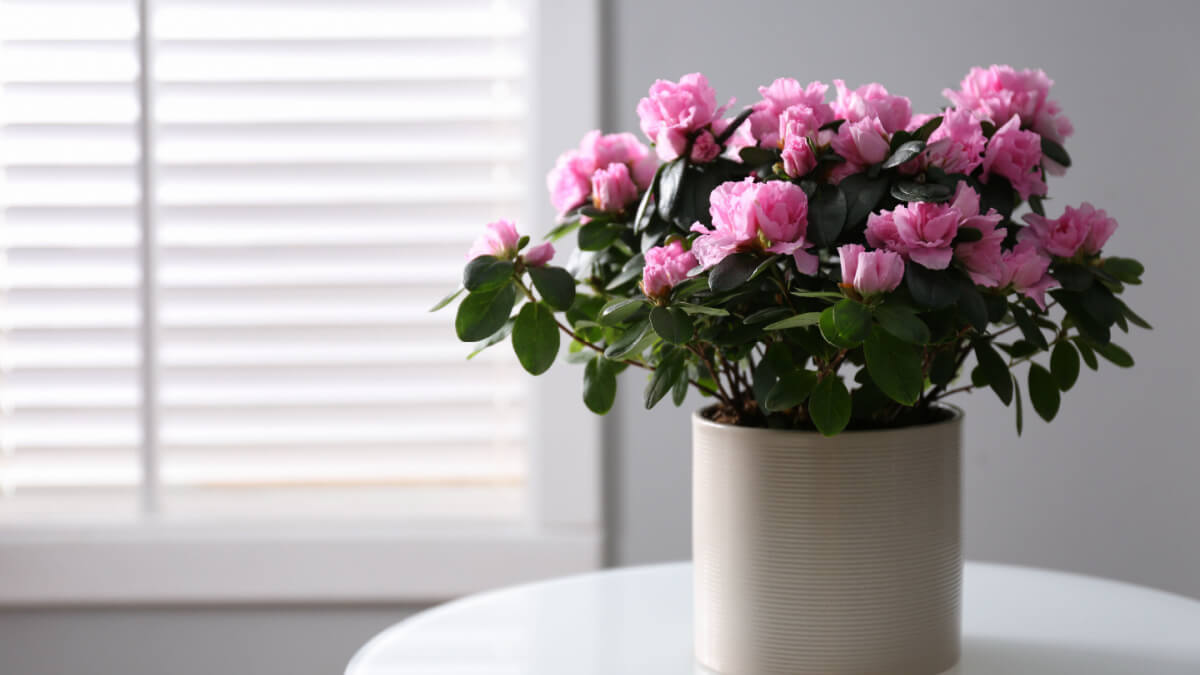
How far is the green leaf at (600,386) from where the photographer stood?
69 centimetres

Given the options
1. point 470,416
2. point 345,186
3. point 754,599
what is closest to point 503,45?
point 345,186

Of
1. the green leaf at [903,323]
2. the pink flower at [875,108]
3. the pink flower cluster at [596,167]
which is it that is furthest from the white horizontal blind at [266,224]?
the green leaf at [903,323]

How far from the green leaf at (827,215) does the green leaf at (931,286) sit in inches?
1.8

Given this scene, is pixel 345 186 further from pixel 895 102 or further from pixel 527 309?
pixel 895 102

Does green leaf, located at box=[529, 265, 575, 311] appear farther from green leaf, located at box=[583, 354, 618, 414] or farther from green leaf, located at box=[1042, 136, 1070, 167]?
green leaf, located at box=[1042, 136, 1070, 167]

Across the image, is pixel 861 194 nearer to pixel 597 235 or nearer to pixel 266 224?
pixel 597 235

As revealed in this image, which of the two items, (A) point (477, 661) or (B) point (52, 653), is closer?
(A) point (477, 661)

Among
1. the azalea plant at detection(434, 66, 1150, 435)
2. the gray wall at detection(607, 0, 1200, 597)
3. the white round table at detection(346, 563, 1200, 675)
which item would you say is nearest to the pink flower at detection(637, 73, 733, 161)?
the azalea plant at detection(434, 66, 1150, 435)

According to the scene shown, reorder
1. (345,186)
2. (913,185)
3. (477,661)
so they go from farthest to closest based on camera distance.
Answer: (345,186) → (477,661) → (913,185)

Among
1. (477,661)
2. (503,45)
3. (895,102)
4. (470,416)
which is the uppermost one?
(503,45)

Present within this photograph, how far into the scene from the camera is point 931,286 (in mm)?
581

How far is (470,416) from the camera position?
1.43 m

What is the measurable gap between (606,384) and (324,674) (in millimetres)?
909

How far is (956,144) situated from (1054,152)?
11 cm
